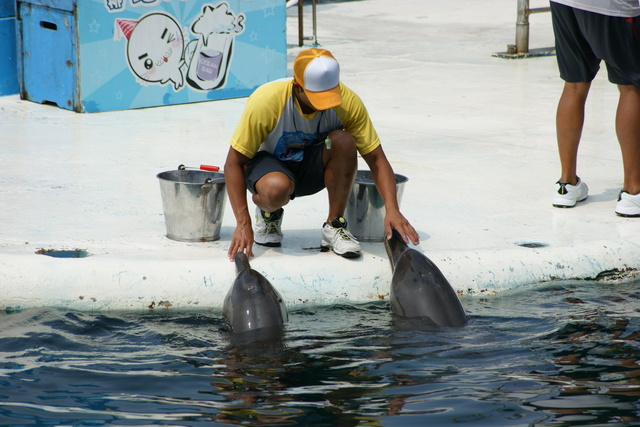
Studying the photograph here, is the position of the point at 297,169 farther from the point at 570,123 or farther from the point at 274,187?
the point at 570,123

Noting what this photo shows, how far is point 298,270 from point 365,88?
17.4ft

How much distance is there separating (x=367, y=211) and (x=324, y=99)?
862 mm

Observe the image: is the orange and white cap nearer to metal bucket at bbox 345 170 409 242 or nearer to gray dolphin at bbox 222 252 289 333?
metal bucket at bbox 345 170 409 242

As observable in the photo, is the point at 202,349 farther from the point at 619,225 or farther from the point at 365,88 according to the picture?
the point at 365,88

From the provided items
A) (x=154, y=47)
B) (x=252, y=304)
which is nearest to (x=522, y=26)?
(x=154, y=47)

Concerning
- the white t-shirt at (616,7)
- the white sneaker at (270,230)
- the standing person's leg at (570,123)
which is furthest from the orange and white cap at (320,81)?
the standing person's leg at (570,123)

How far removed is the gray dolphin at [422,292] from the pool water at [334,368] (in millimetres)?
73

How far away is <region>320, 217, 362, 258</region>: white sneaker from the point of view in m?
4.64

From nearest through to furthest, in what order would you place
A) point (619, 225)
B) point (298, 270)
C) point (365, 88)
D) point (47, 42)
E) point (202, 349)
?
point (202, 349)
point (298, 270)
point (619, 225)
point (47, 42)
point (365, 88)

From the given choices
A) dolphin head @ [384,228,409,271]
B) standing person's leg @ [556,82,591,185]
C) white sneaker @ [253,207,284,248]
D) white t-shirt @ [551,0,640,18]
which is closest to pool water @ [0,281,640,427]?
dolphin head @ [384,228,409,271]

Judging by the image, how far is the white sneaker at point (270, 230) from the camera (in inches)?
189

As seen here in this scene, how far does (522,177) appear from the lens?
20.4 ft

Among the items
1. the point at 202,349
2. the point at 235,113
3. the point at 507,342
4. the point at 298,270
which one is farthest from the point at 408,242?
the point at 235,113

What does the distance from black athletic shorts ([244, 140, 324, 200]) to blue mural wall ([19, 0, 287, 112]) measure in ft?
13.2
